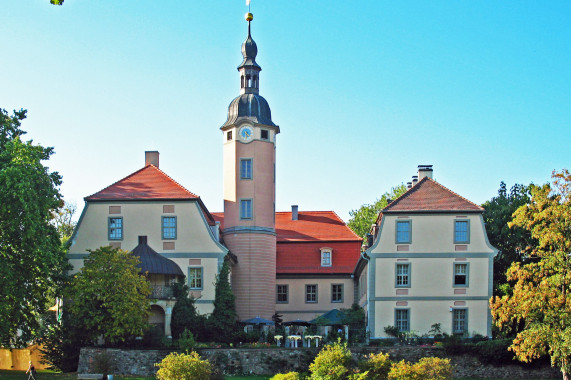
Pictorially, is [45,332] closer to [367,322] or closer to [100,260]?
[100,260]

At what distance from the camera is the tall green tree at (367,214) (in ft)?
228

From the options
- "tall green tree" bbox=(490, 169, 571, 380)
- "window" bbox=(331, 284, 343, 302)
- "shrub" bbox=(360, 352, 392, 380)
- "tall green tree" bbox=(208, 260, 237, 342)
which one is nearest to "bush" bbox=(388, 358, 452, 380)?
"shrub" bbox=(360, 352, 392, 380)

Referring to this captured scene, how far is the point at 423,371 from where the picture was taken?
99.2 feet

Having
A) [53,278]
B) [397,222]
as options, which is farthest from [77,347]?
[397,222]

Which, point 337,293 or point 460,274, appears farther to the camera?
point 337,293

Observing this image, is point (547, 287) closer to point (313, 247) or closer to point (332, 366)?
point (332, 366)

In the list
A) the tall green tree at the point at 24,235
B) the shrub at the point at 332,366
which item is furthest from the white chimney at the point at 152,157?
the shrub at the point at 332,366

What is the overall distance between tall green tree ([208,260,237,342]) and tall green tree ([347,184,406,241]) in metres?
28.4

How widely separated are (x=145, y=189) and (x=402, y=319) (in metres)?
14.5

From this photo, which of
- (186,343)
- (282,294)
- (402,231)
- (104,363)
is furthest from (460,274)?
(104,363)

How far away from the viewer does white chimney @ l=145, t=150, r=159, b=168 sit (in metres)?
46.6

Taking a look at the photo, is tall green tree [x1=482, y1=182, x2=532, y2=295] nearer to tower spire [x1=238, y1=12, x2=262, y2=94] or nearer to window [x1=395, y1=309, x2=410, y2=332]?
window [x1=395, y1=309, x2=410, y2=332]

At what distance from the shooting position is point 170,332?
3988 centimetres

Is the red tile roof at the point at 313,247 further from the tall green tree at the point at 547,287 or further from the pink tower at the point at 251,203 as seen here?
the tall green tree at the point at 547,287
